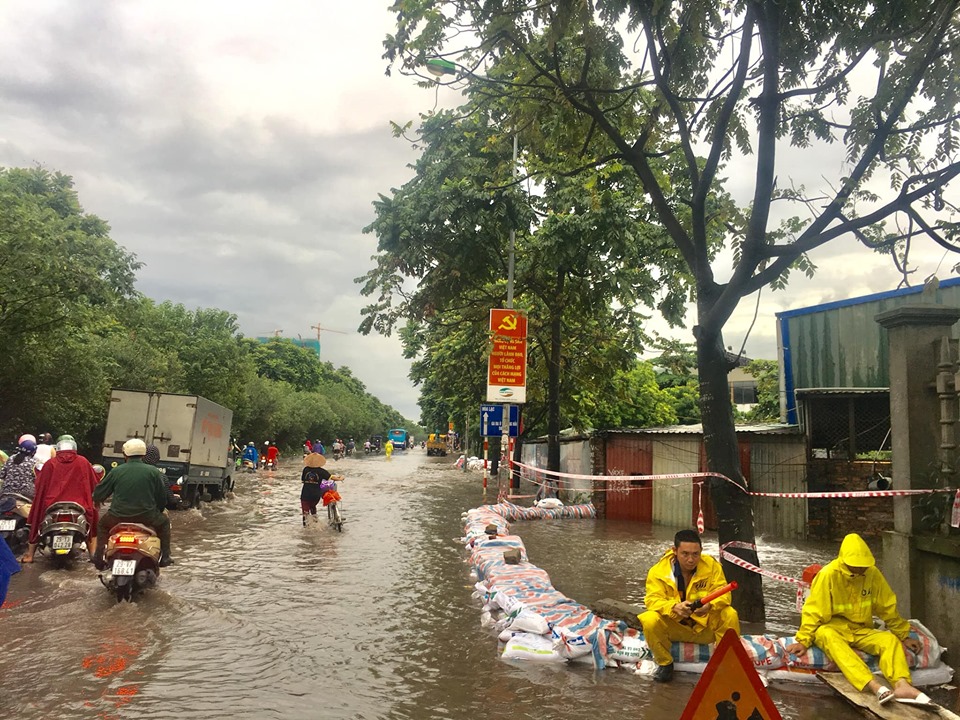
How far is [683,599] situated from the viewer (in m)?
5.24

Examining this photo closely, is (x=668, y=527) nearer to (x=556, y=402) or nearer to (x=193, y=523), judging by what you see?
(x=556, y=402)

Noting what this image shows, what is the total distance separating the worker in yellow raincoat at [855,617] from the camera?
4965 millimetres

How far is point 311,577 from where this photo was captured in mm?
9094

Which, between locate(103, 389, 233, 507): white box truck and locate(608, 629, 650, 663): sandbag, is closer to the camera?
locate(608, 629, 650, 663): sandbag

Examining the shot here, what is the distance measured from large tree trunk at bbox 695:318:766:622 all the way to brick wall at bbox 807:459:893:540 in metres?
8.47

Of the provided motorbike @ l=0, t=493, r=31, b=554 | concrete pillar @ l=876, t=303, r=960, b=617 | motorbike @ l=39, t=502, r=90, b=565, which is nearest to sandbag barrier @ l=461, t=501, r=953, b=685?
concrete pillar @ l=876, t=303, r=960, b=617

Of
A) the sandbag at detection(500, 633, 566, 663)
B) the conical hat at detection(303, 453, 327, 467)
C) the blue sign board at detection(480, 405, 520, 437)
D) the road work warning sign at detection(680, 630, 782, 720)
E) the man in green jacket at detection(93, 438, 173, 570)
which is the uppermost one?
the blue sign board at detection(480, 405, 520, 437)

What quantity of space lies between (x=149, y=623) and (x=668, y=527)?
12.1 meters

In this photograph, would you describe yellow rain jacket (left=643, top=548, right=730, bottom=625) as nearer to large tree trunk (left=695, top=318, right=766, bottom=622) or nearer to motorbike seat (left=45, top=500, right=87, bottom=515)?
large tree trunk (left=695, top=318, right=766, bottom=622)

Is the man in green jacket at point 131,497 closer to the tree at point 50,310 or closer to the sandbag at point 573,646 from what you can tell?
the sandbag at point 573,646

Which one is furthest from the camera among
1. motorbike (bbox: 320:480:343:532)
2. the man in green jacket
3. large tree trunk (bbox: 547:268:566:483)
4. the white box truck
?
large tree trunk (bbox: 547:268:566:483)

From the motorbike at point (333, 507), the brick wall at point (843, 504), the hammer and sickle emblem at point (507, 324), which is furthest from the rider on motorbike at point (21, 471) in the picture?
the brick wall at point (843, 504)

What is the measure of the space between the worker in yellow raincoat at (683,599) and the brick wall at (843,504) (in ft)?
34.7

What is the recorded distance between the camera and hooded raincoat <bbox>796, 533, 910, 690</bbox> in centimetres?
500
